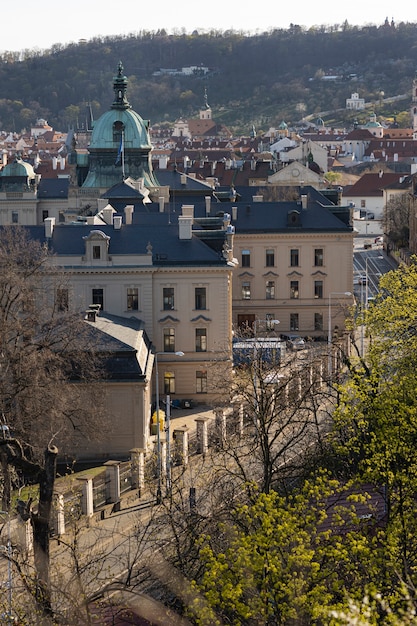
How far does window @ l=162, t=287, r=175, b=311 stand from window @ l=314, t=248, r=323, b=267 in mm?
17219

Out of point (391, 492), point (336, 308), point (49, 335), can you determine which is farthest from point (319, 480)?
point (336, 308)

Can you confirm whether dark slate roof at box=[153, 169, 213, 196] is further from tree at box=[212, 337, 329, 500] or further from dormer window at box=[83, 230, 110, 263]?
tree at box=[212, 337, 329, 500]

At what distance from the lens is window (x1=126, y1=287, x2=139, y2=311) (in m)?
57.3

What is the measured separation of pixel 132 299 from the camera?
57344mm

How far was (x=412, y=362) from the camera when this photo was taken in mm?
37812

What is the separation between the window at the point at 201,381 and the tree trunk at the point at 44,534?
3046 cm

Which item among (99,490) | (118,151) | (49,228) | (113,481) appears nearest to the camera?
(99,490)

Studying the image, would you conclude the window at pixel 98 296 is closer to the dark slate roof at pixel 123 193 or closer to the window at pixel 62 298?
the window at pixel 62 298

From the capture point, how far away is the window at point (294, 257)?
72812 mm

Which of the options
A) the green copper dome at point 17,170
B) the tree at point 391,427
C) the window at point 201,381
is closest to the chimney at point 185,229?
the window at point 201,381

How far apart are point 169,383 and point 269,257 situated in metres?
18.9

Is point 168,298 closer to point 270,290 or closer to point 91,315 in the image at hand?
point 91,315

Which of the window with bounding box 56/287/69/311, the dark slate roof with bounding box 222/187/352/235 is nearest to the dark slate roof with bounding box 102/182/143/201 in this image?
the dark slate roof with bounding box 222/187/352/235

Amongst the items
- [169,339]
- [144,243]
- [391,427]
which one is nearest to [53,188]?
[144,243]
